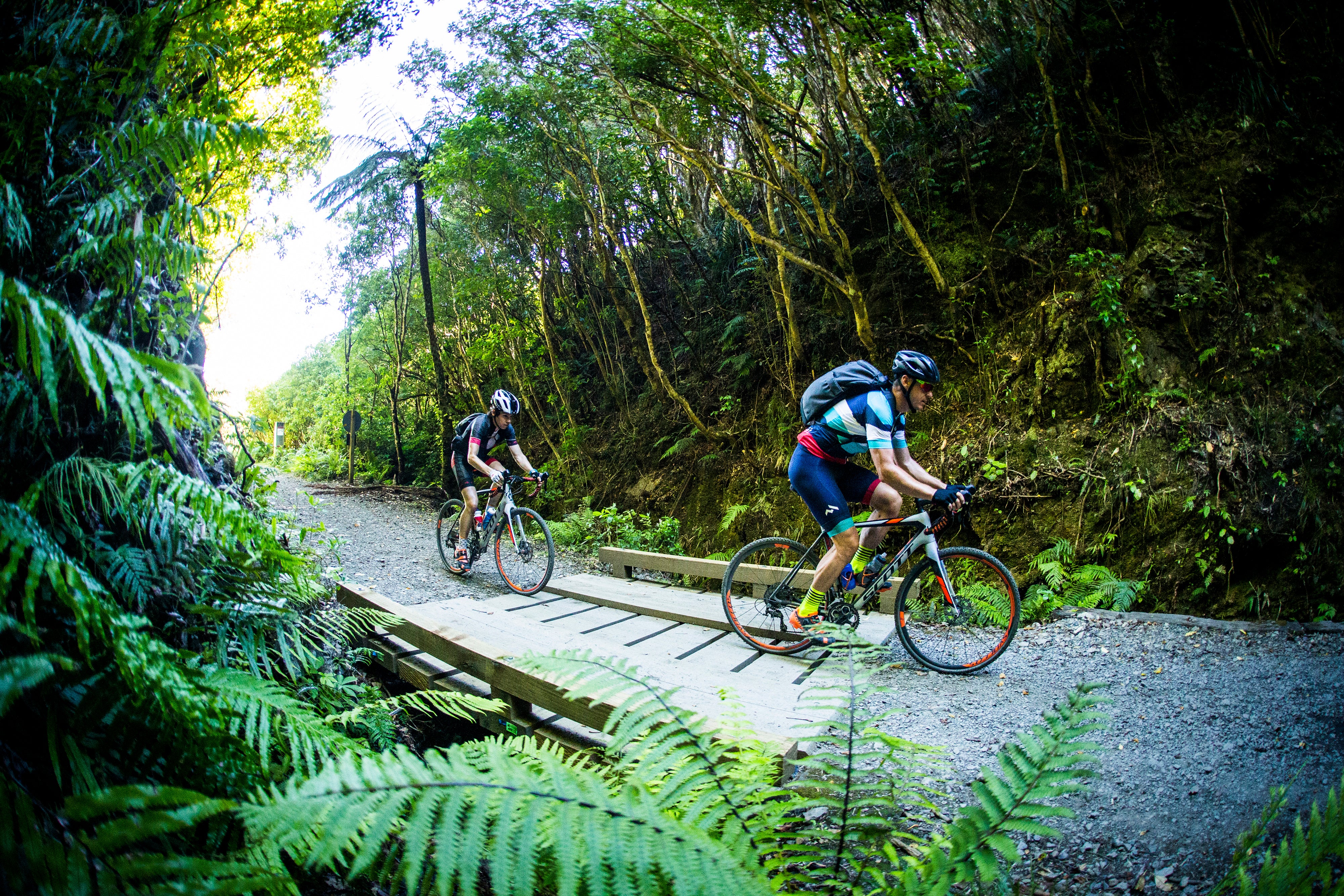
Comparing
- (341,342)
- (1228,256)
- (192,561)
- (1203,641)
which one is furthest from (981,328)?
(341,342)

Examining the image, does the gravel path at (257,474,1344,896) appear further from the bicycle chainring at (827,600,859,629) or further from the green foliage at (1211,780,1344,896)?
the green foliage at (1211,780,1344,896)

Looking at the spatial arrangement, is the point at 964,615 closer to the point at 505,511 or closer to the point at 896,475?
the point at 896,475

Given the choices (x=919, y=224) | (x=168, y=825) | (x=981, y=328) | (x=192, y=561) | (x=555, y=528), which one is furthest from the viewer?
(x=555, y=528)

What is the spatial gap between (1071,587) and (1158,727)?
2.30 meters

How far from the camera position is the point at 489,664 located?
125 inches

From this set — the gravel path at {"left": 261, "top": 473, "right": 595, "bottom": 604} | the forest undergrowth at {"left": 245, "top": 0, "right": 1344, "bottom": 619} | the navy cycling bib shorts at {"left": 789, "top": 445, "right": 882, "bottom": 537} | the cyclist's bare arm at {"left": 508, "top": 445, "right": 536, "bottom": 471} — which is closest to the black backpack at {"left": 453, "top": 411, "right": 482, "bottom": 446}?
the cyclist's bare arm at {"left": 508, "top": 445, "right": 536, "bottom": 471}

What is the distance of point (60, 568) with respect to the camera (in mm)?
1324

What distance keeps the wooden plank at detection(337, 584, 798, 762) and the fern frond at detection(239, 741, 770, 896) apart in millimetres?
980

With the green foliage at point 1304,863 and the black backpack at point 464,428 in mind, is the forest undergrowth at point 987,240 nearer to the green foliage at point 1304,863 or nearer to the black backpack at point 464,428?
the black backpack at point 464,428

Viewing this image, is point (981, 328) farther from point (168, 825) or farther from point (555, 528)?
point (168, 825)

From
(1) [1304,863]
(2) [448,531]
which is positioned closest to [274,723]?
(1) [1304,863]

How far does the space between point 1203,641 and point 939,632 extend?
170cm

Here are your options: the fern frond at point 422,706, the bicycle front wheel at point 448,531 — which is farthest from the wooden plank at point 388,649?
the bicycle front wheel at point 448,531

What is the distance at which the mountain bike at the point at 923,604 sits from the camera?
13.5 ft
